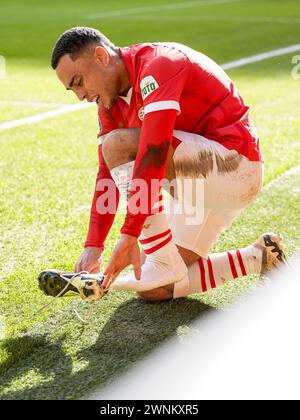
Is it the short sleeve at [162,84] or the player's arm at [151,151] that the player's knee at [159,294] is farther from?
the short sleeve at [162,84]

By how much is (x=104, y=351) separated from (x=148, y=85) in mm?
864

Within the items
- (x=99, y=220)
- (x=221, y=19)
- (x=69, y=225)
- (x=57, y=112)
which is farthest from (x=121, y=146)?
(x=221, y=19)

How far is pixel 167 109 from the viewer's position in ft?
8.43

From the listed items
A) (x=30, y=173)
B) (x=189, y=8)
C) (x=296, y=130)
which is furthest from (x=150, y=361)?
(x=189, y=8)

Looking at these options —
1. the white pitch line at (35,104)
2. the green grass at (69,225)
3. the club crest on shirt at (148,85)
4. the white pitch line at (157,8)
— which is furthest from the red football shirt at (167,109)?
the white pitch line at (157,8)

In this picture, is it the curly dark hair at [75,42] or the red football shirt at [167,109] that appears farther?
the curly dark hair at [75,42]

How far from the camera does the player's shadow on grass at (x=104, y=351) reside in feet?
7.79

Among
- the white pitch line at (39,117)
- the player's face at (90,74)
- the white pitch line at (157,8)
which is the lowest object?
the white pitch line at (157,8)

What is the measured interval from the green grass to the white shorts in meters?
0.24

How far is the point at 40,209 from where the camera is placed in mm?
4039

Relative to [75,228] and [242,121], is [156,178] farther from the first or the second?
[75,228]

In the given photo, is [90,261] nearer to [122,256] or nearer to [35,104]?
[122,256]

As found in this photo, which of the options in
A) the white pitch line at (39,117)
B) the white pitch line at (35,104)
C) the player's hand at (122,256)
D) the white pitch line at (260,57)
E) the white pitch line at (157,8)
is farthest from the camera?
the white pitch line at (157,8)

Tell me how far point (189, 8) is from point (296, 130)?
823cm
